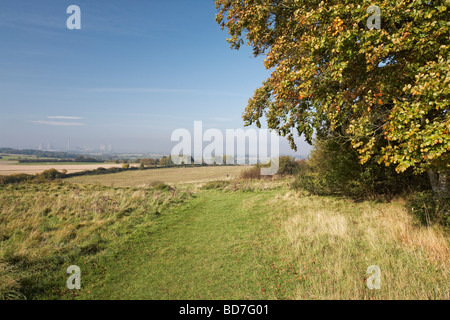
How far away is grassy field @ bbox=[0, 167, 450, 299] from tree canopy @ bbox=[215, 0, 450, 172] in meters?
2.41

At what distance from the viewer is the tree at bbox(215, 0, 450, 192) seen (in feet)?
15.2

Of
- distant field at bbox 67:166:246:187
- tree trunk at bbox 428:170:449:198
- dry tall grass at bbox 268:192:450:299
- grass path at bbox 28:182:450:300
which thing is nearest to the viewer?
dry tall grass at bbox 268:192:450:299

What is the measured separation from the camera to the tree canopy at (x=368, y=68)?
4.64 meters

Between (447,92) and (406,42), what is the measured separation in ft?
5.36

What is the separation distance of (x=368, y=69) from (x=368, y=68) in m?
0.03

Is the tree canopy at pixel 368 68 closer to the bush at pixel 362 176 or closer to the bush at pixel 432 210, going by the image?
the bush at pixel 432 210

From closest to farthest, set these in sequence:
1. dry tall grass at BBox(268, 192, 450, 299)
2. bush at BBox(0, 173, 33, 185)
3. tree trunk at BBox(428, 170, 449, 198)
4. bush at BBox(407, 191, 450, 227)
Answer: dry tall grass at BBox(268, 192, 450, 299)
bush at BBox(407, 191, 450, 227)
tree trunk at BBox(428, 170, 449, 198)
bush at BBox(0, 173, 33, 185)

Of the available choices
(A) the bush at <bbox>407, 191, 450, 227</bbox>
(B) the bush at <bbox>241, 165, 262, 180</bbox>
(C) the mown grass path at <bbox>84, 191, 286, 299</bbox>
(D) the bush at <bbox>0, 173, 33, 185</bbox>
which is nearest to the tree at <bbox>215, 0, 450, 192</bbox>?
(A) the bush at <bbox>407, 191, 450, 227</bbox>

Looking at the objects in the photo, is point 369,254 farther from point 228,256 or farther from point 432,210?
point 228,256

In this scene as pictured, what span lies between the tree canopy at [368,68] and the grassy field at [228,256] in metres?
2.41

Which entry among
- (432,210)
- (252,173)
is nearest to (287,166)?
(252,173)

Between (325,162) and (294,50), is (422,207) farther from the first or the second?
(294,50)

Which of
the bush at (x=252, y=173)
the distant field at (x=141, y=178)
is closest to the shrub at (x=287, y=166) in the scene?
the bush at (x=252, y=173)

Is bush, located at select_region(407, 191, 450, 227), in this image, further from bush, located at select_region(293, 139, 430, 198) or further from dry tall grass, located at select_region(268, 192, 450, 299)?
bush, located at select_region(293, 139, 430, 198)
